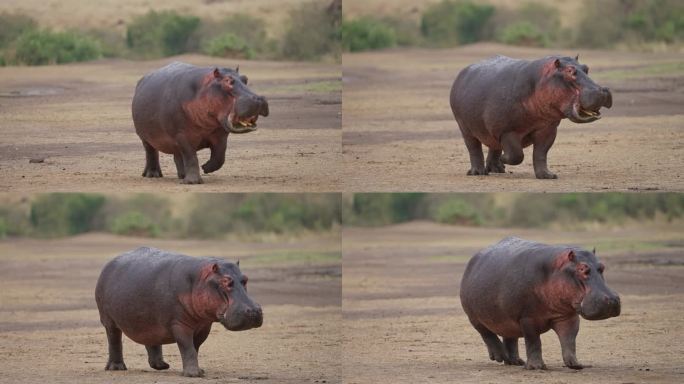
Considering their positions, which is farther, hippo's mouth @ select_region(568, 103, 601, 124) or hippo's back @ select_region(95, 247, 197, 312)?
hippo's mouth @ select_region(568, 103, 601, 124)

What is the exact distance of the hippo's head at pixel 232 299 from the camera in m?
15.9

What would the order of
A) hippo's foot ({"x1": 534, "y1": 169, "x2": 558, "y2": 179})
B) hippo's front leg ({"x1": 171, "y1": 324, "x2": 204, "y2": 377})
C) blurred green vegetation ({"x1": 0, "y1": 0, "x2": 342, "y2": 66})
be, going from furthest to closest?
Result: blurred green vegetation ({"x1": 0, "y1": 0, "x2": 342, "y2": 66}) < hippo's foot ({"x1": 534, "y1": 169, "x2": 558, "y2": 179}) < hippo's front leg ({"x1": 171, "y1": 324, "x2": 204, "y2": 377})

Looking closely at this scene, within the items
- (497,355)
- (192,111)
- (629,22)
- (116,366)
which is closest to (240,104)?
(192,111)

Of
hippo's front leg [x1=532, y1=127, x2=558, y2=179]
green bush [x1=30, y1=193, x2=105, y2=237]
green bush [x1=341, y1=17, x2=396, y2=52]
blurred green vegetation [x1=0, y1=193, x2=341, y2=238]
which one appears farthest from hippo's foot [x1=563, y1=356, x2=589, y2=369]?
green bush [x1=30, y1=193, x2=105, y2=237]

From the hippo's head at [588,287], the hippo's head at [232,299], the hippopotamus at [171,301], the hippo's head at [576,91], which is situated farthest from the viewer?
the hippo's head at [576,91]

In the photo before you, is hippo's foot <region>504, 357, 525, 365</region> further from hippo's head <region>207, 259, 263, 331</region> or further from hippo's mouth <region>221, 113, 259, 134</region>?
hippo's mouth <region>221, 113, 259, 134</region>

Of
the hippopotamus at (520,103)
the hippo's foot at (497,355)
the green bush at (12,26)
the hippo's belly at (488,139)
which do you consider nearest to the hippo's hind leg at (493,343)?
the hippo's foot at (497,355)

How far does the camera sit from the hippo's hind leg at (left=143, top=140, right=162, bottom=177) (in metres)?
18.9

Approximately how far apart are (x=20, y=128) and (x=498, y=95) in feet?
31.6

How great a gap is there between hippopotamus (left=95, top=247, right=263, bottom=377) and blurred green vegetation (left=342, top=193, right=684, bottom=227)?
14730 millimetres

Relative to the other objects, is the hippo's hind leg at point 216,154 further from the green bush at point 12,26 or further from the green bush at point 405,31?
the green bush at point 405,31

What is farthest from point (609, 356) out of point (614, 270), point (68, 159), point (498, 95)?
point (614, 270)

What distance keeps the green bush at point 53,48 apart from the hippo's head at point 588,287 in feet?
51.2

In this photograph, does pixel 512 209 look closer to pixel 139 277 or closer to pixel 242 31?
pixel 242 31
